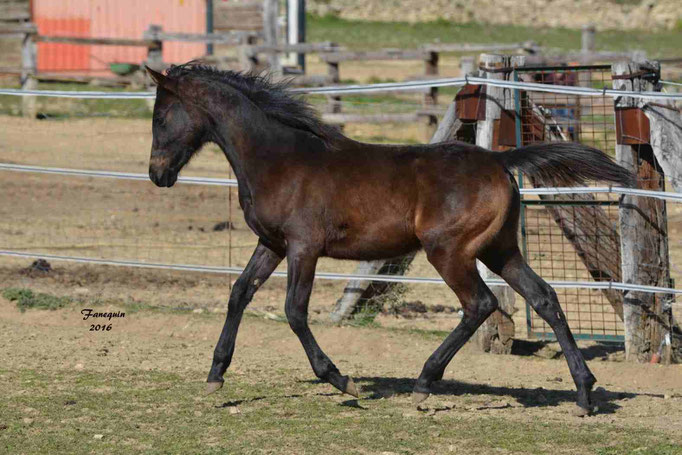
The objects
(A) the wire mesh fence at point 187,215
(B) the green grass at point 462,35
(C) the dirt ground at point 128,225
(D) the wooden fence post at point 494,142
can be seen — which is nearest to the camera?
(D) the wooden fence post at point 494,142

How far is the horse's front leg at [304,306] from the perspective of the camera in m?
5.84

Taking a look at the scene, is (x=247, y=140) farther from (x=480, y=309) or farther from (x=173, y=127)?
(x=480, y=309)

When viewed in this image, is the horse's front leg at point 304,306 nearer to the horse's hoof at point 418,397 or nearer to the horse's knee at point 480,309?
the horse's hoof at point 418,397

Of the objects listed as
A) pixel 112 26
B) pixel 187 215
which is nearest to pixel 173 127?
pixel 187 215

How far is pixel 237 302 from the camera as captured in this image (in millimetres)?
6246

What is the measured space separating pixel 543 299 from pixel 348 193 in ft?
4.47

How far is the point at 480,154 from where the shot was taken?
19.8 ft

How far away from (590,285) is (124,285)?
4484 millimetres

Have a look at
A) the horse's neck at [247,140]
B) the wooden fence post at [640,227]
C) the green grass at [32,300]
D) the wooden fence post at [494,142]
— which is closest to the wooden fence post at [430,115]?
the wooden fence post at [494,142]

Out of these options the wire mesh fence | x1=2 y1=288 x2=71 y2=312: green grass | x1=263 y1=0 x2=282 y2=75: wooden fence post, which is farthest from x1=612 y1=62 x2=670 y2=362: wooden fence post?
x1=263 y1=0 x2=282 y2=75: wooden fence post

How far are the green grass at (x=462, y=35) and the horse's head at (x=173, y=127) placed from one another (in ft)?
90.8

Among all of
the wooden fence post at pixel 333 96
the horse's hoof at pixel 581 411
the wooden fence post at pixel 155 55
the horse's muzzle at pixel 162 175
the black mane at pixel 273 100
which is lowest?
the horse's hoof at pixel 581 411

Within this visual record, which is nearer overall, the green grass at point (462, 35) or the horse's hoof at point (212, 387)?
the horse's hoof at point (212, 387)

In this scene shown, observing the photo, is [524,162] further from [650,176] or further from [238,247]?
[238,247]
